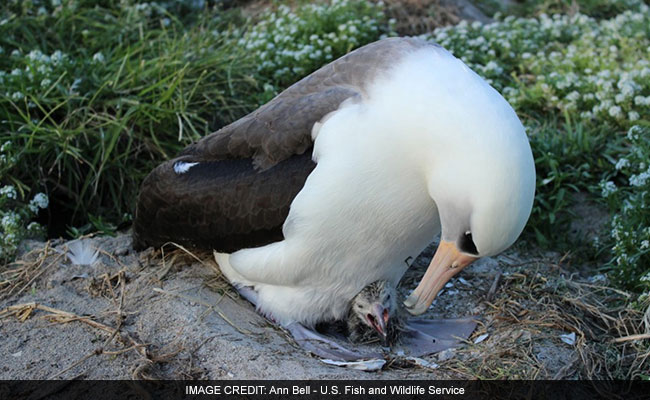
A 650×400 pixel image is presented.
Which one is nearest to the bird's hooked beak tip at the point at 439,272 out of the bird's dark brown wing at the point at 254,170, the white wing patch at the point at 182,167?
the bird's dark brown wing at the point at 254,170

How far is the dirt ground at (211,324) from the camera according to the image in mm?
4180

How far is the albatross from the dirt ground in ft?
1.01

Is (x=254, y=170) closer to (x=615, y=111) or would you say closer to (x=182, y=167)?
(x=182, y=167)

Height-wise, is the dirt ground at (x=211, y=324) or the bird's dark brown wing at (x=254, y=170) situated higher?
the bird's dark brown wing at (x=254, y=170)

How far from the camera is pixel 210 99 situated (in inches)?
254

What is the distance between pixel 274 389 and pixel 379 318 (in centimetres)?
91

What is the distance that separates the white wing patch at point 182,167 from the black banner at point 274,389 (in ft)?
4.49

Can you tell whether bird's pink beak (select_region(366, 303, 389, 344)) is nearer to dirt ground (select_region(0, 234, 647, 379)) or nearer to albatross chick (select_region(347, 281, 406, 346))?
albatross chick (select_region(347, 281, 406, 346))

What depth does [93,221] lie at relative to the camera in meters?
5.73

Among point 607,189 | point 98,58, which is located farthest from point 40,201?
point 607,189

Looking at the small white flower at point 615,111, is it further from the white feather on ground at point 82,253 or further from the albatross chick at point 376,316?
the white feather on ground at point 82,253

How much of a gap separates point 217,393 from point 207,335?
1.61 ft

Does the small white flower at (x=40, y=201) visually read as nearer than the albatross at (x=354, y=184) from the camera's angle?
No

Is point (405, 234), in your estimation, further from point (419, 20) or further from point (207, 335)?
point (419, 20)
